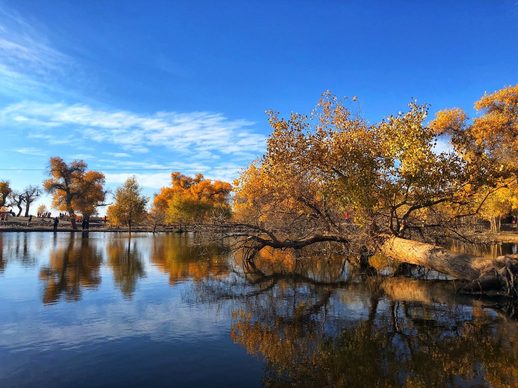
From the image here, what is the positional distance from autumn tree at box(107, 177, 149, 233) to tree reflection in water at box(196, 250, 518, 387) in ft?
174

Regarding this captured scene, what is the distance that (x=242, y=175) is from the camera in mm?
31422

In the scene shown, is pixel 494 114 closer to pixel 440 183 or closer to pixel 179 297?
pixel 440 183

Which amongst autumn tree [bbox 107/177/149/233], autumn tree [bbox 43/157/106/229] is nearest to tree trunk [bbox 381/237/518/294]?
autumn tree [bbox 107/177/149/233]

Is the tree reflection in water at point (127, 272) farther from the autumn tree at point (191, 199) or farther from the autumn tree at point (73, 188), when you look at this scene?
the autumn tree at point (73, 188)

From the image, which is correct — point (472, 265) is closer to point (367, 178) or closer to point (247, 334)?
point (367, 178)

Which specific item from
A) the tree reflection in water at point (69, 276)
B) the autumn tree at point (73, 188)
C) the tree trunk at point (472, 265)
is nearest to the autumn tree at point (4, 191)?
the autumn tree at point (73, 188)

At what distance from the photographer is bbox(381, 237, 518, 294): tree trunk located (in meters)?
13.4

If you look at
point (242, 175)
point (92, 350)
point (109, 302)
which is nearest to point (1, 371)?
point (92, 350)

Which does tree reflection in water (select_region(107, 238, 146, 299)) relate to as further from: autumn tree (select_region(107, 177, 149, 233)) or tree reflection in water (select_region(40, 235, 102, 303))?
autumn tree (select_region(107, 177, 149, 233))

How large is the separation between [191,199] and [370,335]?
6761cm

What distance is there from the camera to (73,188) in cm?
7531

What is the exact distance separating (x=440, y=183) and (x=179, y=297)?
11264 millimetres

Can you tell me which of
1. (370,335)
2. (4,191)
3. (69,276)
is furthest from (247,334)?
(4,191)

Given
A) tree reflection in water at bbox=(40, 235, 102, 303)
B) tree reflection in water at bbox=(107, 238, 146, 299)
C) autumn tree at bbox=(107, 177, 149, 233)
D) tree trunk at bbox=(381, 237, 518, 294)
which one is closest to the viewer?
tree trunk at bbox=(381, 237, 518, 294)
